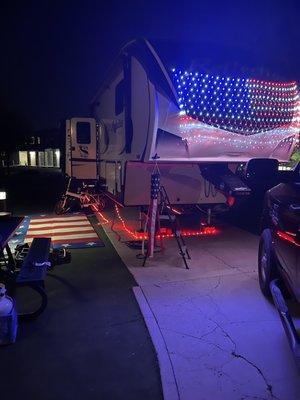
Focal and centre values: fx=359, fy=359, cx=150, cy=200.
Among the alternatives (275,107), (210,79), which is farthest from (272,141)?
(210,79)

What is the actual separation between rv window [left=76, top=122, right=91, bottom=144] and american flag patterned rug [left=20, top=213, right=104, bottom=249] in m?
2.29

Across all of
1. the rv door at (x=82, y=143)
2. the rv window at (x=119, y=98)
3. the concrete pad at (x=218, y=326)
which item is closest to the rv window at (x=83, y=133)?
the rv door at (x=82, y=143)

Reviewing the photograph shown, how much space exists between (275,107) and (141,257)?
3572 mm

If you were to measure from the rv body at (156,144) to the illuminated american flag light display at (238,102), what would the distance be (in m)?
0.16

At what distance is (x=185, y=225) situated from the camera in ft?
30.1

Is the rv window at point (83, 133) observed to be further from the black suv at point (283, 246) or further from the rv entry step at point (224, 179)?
the black suv at point (283, 246)

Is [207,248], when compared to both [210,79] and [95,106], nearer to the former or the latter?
[210,79]

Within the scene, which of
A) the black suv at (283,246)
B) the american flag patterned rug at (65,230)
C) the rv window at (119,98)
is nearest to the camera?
the black suv at (283,246)

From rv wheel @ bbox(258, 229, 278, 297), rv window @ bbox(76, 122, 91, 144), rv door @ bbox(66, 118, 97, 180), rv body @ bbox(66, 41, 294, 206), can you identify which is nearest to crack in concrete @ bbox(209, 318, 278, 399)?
rv wheel @ bbox(258, 229, 278, 297)

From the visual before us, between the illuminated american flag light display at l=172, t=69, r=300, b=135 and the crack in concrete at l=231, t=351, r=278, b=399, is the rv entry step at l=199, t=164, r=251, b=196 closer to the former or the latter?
the illuminated american flag light display at l=172, t=69, r=300, b=135

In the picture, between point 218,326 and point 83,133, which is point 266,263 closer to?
point 218,326

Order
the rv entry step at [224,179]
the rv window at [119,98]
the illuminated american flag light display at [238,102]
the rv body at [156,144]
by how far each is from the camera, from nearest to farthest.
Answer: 1. the illuminated american flag light display at [238,102]
2. the rv body at [156,144]
3. the rv entry step at [224,179]
4. the rv window at [119,98]

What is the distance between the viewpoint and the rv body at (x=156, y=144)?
5.87 m

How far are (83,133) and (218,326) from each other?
27.6 ft
